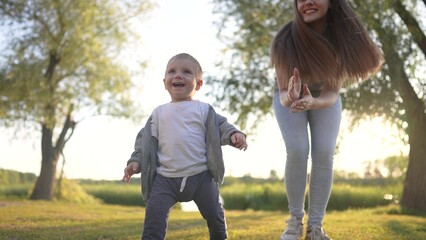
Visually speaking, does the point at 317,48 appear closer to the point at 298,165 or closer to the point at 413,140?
the point at 298,165

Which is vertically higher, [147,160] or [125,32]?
[125,32]

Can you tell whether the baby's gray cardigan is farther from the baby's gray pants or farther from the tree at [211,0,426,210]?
the tree at [211,0,426,210]

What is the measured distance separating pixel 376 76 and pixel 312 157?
892 centimetres

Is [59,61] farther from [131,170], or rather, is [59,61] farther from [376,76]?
[131,170]

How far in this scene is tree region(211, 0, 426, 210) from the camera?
1161 cm

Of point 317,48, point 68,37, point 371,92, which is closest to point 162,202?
point 317,48

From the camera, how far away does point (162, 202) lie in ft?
11.8

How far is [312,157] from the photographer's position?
4148 millimetres

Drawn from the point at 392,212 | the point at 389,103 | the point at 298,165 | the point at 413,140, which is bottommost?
the point at 392,212

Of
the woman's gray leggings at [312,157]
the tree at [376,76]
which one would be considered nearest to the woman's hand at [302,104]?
the woman's gray leggings at [312,157]

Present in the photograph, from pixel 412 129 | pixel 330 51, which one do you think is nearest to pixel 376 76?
pixel 412 129

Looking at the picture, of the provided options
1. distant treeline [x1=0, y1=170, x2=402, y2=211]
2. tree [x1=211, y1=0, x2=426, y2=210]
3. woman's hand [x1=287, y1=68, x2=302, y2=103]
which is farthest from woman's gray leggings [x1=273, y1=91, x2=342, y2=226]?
distant treeline [x1=0, y1=170, x2=402, y2=211]

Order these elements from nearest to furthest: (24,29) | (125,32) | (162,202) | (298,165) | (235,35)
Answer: (162,202), (298,165), (235,35), (24,29), (125,32)

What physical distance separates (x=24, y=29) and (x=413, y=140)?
1259 cm
